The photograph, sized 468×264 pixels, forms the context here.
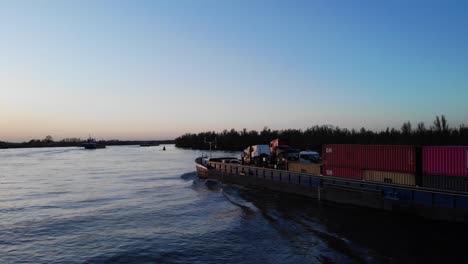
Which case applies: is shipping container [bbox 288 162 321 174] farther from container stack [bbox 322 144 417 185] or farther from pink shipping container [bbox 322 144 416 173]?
pink shipping container [bbox 322 144 416 173]

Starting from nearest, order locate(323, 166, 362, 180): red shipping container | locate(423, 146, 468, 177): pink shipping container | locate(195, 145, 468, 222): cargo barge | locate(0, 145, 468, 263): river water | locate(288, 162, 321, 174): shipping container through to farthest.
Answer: locate(0, 145, 468, 263): river water → locate(195, 145, 468, 222): cargo barge → locate(423, 146, 468, 177): pink shipping container → locate(323, 166, 362, 180): red shipping container → locate(288, 162, 321, 174): shipping container

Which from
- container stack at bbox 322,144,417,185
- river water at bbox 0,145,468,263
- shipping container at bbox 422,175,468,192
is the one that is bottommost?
river water at bbox 0,145,468,263

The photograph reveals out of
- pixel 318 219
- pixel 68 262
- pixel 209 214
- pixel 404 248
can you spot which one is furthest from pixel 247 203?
pixel 68 262

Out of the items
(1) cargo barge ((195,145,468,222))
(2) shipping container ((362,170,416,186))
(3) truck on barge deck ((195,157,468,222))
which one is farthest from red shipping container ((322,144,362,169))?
(3) truck on barge deck ((195,157,468,222))

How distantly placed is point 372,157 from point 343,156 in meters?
3.36

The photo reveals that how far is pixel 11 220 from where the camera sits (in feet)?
90.8

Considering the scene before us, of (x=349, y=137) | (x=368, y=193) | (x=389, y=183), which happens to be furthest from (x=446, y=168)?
(x=349, y=137)

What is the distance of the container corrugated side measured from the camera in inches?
1166

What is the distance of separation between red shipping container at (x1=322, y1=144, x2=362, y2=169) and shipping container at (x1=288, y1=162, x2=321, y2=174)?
2.21 m

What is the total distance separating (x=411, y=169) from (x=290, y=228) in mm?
11069

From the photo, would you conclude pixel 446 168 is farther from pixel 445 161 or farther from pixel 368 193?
pixel 368 193

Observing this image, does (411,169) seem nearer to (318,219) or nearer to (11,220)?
(318,219)

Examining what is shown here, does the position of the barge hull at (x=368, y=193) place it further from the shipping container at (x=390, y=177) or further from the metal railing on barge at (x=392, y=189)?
the shipping container at (x=390, y=177)

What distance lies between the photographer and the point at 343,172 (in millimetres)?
35844
